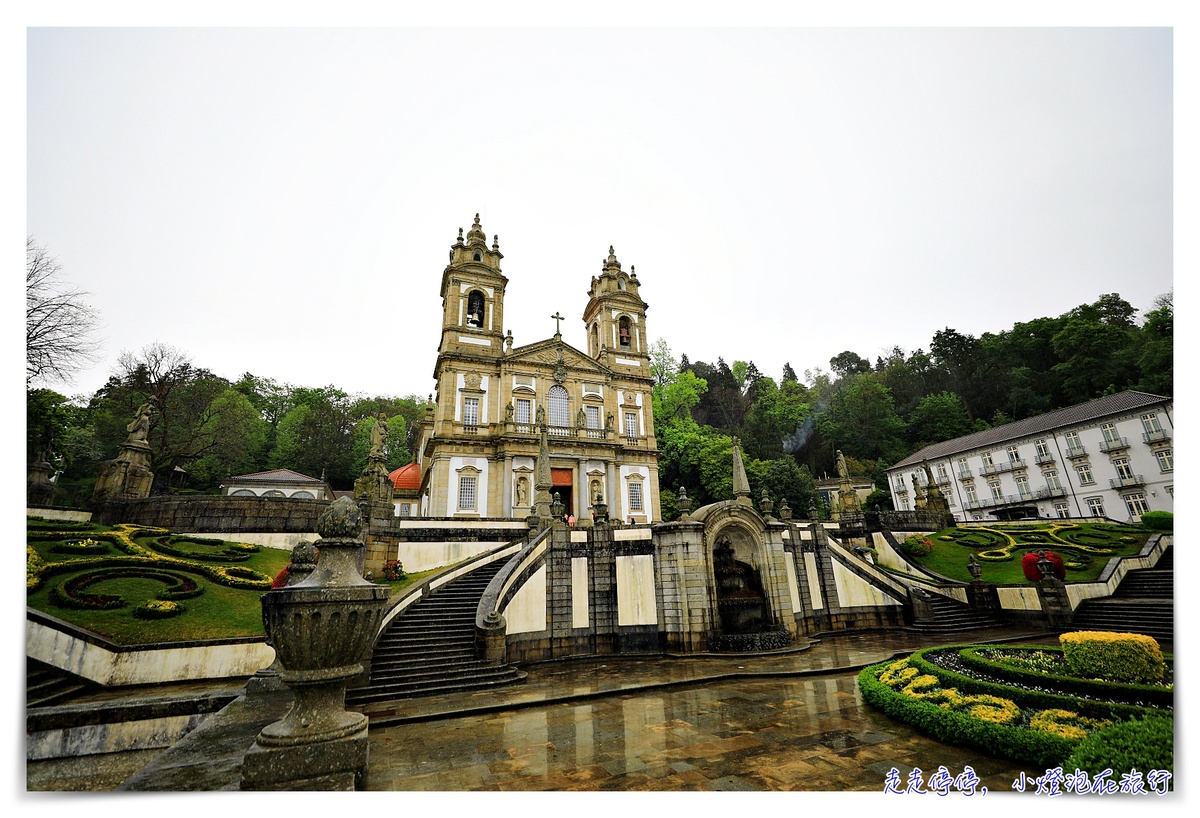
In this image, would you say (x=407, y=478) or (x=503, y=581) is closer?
(x=503, y=581)

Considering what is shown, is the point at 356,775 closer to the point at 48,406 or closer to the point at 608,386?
the point at 48,406

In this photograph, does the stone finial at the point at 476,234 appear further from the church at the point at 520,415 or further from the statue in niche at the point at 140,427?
the statue in niche at the point at 140,427

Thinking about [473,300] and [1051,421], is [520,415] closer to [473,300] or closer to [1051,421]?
[473,300]

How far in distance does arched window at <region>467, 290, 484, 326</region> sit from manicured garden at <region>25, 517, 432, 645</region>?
1951cm

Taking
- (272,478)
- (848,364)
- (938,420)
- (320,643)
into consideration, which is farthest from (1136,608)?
(848,364)

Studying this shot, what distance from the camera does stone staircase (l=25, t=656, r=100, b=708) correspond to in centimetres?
895

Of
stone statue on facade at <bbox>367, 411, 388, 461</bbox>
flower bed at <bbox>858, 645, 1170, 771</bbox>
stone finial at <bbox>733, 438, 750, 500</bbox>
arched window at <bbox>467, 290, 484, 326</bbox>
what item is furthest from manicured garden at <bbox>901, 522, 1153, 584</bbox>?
arched window at <bbox>467, 290, 484, 326</bbox>

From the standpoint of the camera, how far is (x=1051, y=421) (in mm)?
38125

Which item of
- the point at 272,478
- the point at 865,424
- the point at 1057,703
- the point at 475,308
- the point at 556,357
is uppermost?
the point at 475,308

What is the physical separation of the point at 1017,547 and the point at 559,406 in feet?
83.6

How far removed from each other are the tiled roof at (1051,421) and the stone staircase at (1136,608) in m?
16.9

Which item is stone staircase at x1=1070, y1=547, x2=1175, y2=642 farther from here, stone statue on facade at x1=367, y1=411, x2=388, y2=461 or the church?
stone statue on facade at x1=367, y1=411, x2=388, y2=461

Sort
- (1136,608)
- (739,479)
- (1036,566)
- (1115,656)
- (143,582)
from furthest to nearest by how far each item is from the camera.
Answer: (739,479), (1036,566), (1136,608), (143,582), (1115,656)

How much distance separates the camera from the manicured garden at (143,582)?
36.7 feet
